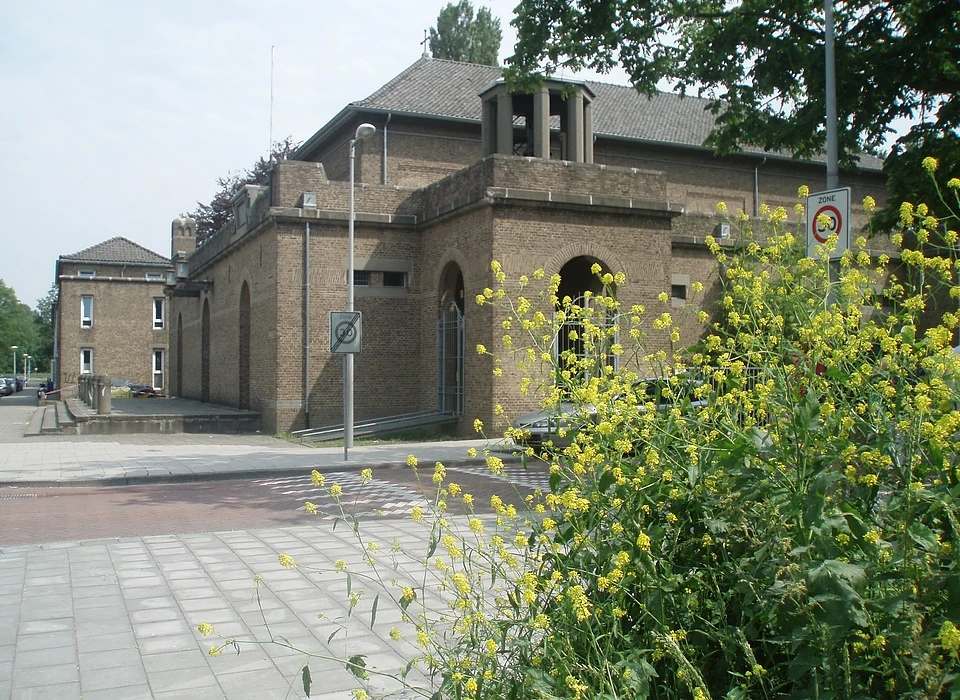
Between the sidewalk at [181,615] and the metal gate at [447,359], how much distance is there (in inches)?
528

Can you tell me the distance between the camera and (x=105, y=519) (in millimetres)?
10625

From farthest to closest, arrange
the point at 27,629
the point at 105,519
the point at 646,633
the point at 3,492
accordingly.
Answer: the point at 3,492 < the point at 105,519 < the point at 27,629 < the point at 646,633

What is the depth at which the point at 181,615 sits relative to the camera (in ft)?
20.2

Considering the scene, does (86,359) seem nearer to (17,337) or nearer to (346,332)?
(346,332)

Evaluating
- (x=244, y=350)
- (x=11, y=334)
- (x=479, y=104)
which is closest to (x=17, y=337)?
(x=11, y=334)

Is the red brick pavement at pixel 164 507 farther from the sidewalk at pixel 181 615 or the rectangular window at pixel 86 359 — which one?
the rectangular window at pixel 86 359

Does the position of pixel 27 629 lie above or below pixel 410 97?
below

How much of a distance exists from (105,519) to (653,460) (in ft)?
29.6

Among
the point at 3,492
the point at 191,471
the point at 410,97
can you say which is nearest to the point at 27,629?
the point at 3,492

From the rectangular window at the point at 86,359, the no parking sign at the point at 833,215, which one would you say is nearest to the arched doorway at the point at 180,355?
the rectangular window at the point at 86,359

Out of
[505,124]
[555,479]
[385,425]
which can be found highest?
[505,124]

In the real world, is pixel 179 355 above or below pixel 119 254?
below

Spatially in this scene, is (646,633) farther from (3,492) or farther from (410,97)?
(410,97)

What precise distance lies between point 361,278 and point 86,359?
→ 44.0 m
